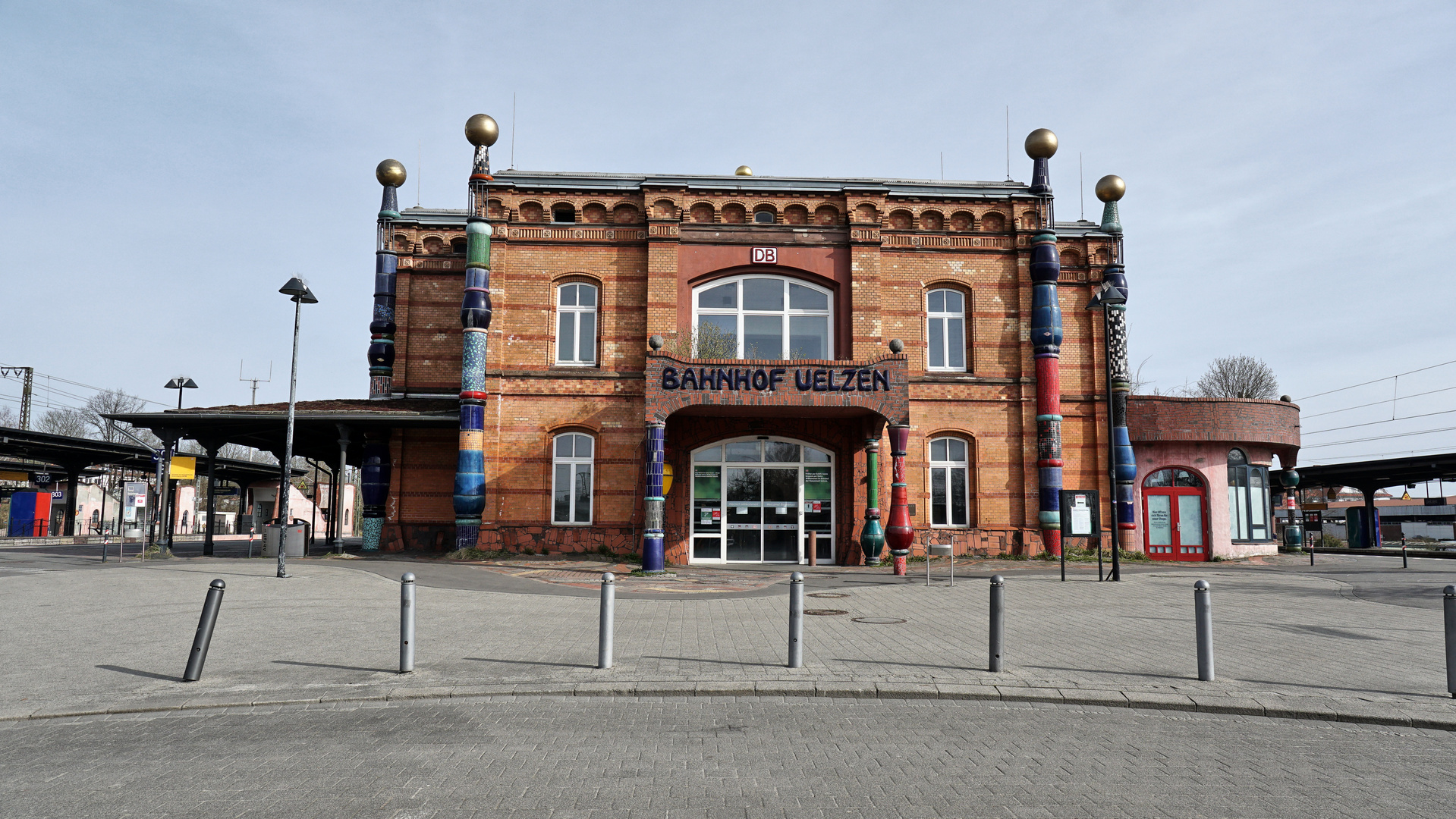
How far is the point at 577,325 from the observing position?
21625 mm

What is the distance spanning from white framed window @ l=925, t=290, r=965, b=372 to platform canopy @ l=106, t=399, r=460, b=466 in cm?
1213

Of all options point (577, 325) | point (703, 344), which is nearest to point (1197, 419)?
point (703, 344)

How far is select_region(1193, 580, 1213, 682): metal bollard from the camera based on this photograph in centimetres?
742

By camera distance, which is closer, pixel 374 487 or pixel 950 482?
pixel 950 482

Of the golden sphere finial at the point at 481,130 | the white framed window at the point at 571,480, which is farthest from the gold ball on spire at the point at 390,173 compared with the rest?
the white framed window at the point at 571,480

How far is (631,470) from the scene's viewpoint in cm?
2097

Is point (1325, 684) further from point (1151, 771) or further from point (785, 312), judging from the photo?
point (785, 312)

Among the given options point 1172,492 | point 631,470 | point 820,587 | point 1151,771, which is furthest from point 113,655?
point 1172,492

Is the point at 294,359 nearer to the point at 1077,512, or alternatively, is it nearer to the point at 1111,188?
the point at 1077,512

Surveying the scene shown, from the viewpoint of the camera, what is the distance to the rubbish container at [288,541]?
19703 millimetres

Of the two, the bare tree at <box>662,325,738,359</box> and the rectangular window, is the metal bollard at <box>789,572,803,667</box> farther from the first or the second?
the rectangular window

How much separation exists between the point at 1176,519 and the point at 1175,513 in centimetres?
17

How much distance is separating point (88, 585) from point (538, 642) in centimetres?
1013

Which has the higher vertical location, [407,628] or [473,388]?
[473,388]
